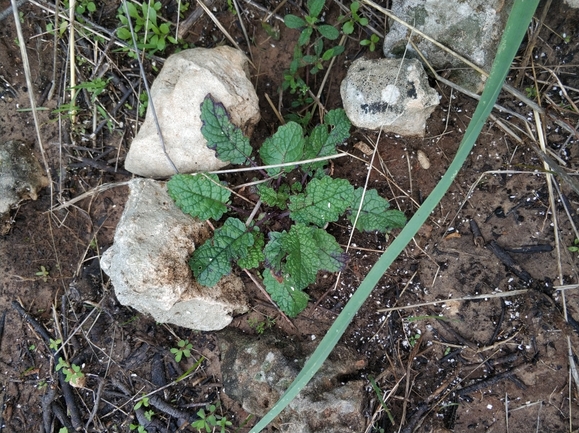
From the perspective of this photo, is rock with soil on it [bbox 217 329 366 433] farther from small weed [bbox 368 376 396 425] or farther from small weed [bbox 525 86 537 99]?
small weed [bbox 525 86 537 99]

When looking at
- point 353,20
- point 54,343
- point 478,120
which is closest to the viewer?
point 478,120

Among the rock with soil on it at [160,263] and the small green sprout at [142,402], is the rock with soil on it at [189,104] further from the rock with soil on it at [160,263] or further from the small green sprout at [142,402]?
the small green sprout at [142,402]

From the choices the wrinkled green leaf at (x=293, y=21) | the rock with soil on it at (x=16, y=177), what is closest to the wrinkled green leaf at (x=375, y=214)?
the wrinkled green leaf at (x=293, y=21)

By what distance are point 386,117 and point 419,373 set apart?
1259 mm

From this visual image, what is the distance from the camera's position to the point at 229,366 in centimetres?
236

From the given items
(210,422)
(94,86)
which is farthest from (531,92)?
(210,422)

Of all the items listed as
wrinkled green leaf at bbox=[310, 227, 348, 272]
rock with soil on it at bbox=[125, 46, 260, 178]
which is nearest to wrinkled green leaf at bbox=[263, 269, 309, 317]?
wrinkled green leaf at bbox=[310, 227, 348, 272]

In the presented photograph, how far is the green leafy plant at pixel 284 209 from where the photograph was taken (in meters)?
2.11

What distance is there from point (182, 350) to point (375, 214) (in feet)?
3.98

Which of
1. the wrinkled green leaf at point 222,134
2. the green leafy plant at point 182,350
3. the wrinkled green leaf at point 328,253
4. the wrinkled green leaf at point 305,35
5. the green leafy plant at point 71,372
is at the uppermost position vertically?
the wrinkled green leaf at point 305,35

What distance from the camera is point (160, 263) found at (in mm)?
2070

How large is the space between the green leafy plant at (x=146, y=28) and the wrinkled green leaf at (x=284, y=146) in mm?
751

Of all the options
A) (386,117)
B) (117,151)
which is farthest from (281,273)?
(117,151)

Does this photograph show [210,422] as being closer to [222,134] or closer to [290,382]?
[290,382]
